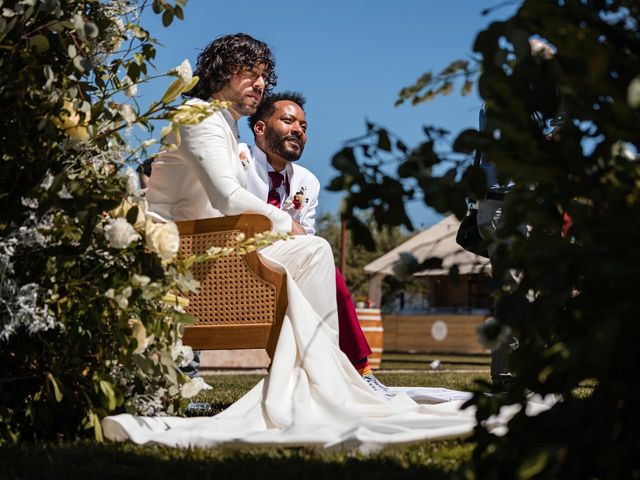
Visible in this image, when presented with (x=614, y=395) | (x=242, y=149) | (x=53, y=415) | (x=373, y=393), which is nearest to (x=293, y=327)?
(x=373, y=393)

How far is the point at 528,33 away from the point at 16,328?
2.21 m

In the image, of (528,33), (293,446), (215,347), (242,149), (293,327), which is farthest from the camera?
(242,149)

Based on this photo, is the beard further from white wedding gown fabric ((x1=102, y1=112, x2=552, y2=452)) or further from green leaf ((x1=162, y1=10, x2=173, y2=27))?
green leaf ((x1=162, y1=10, x2=173, y2=27))

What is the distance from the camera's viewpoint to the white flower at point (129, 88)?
3527mm

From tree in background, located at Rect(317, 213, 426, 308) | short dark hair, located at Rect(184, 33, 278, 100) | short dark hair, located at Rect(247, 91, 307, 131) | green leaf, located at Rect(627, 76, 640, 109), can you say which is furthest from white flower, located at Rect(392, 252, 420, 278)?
tree in background, located at Rect(317, 213, 426, 308)

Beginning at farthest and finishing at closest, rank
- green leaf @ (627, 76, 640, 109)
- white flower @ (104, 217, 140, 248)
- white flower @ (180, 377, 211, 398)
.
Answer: white flower @ (180, 377, 211, 398) → white flower @ (104, 217, 140, 248) → green leaf @ (627, 76, 640, 109)

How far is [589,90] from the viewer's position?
181 cm

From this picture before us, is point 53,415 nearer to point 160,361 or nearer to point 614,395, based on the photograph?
point 160,361

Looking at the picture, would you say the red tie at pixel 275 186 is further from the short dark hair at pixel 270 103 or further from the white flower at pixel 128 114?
the white flower at pixel 128 114

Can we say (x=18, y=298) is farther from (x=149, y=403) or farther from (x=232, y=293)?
(x=232, y=293)

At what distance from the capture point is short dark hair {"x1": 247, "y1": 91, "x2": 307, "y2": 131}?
608 centimetres

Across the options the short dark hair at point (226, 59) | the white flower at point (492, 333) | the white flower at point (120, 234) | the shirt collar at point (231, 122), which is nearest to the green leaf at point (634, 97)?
the white flower at point (492, 333)

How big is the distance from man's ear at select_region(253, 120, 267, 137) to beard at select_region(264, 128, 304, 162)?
0.06 metres

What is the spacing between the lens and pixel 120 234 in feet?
10.3
